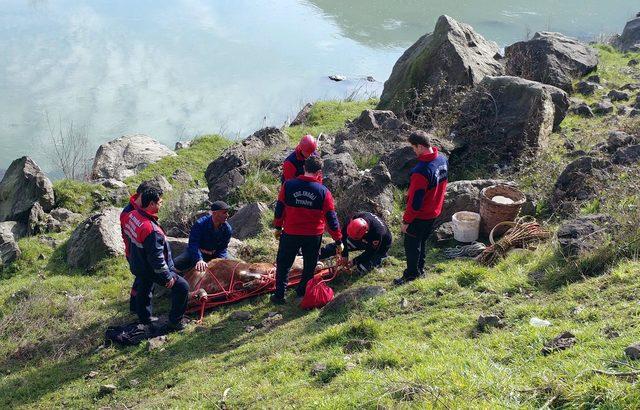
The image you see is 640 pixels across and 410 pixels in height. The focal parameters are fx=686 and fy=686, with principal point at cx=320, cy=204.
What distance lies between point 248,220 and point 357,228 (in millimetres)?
2476

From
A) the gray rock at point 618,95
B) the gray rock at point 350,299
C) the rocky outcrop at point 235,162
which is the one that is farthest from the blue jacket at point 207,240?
the gray rock at point 618,95

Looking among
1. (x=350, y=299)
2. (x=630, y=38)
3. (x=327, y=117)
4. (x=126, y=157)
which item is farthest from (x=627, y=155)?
(x=630, y=38)

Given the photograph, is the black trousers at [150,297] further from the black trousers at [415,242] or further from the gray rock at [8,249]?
the gray rock at [8,249]

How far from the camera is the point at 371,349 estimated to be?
249 inches

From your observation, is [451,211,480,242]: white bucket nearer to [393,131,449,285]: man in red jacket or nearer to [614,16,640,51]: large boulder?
[393,131,449,285]: man in red jacket

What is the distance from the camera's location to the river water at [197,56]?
2266 cm

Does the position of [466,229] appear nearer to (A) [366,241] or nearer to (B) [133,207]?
(A) [366,241]

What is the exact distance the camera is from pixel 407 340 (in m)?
6.36

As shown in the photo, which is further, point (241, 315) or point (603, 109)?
point (603, 109)

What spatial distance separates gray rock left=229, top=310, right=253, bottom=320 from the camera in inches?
320

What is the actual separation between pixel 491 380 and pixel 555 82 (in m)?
11.8

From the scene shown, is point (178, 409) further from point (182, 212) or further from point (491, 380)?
point (182, 212)

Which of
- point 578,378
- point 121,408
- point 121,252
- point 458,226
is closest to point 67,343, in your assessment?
point 121,408

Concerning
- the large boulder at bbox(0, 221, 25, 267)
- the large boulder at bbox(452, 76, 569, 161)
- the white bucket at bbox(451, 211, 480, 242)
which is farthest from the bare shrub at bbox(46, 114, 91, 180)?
the white bucket at bbox(451, 211, 480, 242)
